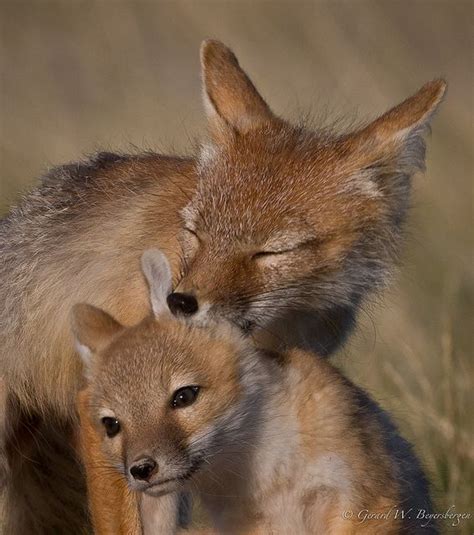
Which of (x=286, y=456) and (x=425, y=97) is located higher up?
(x=425, y=97)

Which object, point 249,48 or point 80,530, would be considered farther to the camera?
point 249,48

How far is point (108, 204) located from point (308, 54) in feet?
20.9

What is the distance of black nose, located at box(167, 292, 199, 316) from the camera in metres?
5.61

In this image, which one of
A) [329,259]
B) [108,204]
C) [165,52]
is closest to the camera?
[329,259]

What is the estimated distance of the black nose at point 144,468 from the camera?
496 centimetres

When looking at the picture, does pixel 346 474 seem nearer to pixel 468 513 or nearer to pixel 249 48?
pixel 468 513

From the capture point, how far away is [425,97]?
251 inches

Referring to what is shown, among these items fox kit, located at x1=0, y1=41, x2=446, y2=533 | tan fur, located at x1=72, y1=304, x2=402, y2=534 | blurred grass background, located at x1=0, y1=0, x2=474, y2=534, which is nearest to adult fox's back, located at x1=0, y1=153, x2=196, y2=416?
fox kit, located at x1=0, y1=41, x2=446, y2=533

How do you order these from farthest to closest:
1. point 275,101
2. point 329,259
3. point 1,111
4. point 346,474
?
point 1,111
point 275,101
point 329,259
point 346,474

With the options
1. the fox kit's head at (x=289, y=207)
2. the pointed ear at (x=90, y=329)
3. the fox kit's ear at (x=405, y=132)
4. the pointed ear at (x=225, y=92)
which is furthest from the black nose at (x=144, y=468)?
the pointed ear at (x=225, y=92)

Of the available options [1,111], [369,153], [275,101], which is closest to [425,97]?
[369,153]

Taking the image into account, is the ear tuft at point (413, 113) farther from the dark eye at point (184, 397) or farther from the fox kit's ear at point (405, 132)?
the dark eye at point (184, 397)

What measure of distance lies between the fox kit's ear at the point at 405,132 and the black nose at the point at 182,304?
1314 millimetres

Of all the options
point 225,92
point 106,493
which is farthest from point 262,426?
point 225,92
